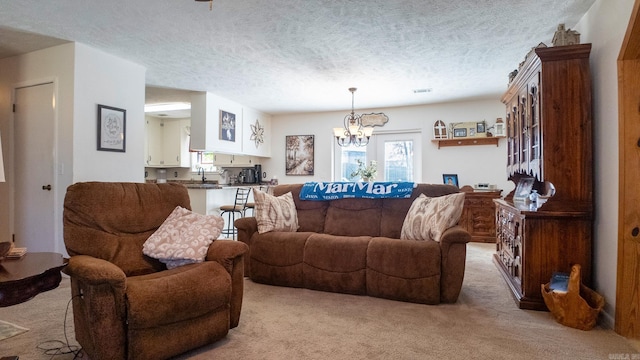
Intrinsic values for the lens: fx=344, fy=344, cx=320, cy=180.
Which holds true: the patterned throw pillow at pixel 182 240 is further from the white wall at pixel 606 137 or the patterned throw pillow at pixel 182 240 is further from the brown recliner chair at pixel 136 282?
the white wall at pixel 606 137

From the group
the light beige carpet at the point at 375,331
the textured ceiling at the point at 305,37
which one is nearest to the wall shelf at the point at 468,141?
the textured ceiling at the point at 305,37

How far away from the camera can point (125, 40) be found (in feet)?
11.4

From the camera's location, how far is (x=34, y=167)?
3775 millimetres

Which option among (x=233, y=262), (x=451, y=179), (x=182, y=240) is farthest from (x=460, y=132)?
(x=182, y=240)

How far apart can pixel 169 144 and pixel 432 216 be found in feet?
21.3

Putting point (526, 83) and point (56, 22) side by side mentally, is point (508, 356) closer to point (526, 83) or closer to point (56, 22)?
point (526, 83)

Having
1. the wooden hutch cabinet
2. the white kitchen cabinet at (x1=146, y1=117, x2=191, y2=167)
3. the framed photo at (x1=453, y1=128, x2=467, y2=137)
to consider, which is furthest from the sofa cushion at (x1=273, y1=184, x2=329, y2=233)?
the white kitchen cabinet at (x1=146, y1=117, x2=191, y2=167)

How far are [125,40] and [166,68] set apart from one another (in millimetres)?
858

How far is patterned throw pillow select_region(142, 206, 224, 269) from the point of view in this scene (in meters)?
2.16

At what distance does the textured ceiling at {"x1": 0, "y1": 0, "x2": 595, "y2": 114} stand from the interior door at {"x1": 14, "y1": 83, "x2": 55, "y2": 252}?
Result: 57 centimetres

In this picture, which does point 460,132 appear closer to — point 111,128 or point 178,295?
point 111,128

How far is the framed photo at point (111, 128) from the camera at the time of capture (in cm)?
379

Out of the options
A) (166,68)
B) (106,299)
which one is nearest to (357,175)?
(166,68)

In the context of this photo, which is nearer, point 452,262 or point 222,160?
point 452,262
